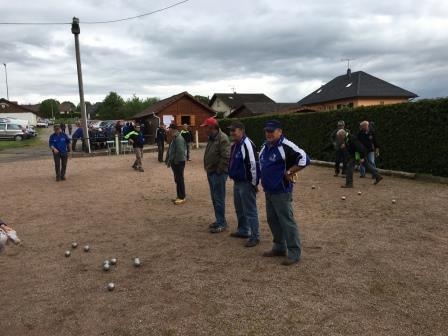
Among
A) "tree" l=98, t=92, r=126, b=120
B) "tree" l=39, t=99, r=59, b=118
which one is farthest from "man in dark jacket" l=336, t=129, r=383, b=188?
"tree" l=39, t=99, r=59, b=118

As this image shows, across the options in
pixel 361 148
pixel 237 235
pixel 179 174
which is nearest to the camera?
pixel 237 235

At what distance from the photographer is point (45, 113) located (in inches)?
4751

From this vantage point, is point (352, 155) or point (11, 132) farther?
point (11, 132)

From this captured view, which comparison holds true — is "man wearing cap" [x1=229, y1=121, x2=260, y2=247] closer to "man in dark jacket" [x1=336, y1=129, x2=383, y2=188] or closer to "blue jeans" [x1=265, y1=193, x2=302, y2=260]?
"blue jeans" [x1=265, y1=193, x2=302, y2=260]

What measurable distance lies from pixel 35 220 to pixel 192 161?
40.4 feet

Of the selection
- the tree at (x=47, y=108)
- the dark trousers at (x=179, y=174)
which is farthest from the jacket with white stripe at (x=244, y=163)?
the tree at (x=47, y=108)

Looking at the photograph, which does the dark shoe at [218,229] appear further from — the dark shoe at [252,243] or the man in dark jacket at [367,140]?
the man in dark jacket at [367,140]

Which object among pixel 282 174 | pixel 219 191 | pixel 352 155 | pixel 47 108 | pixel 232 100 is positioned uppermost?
pixel 47 108

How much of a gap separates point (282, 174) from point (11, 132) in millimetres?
40101

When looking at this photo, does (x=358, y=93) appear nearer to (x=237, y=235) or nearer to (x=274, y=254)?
(x=237, y=235)

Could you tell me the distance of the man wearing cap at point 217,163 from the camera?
717cm

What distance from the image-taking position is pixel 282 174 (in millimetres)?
5488

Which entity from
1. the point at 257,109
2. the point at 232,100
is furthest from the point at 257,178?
the point at 232,100

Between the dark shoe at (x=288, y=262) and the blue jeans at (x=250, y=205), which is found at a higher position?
the blue jeans at (x=250, y=205)
